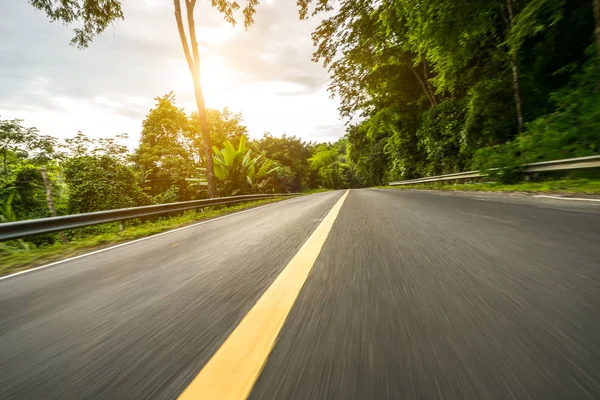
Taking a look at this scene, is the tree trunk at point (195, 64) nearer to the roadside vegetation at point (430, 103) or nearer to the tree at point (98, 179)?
the roadside vegetation at point (430, 103)

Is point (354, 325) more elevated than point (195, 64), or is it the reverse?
point (195, 64)

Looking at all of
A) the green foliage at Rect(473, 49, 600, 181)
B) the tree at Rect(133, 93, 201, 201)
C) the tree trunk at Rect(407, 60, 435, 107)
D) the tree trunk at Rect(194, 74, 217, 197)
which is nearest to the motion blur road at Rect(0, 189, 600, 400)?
the green foliage at Rect(473, 49, 600, 181)

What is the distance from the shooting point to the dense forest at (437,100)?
26.0ft

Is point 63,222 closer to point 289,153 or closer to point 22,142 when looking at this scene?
point 22,142

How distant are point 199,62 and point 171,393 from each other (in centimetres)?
1276

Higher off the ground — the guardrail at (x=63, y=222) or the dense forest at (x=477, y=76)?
the dense forest at (x=477, y=76)

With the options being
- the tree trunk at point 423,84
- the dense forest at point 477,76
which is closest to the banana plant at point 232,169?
the dense forest at point 477,76

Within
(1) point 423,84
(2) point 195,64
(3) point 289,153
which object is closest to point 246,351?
(2) point 195,64

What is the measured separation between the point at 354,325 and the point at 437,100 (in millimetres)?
21785

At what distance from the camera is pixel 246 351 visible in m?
0.87

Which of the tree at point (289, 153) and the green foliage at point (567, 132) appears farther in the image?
the tree at point (289, 153)

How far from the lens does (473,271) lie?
4.97 ft

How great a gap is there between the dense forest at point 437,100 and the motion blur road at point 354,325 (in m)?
7.34

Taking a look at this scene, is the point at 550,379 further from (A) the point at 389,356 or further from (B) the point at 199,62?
(B) the point at 199,62
